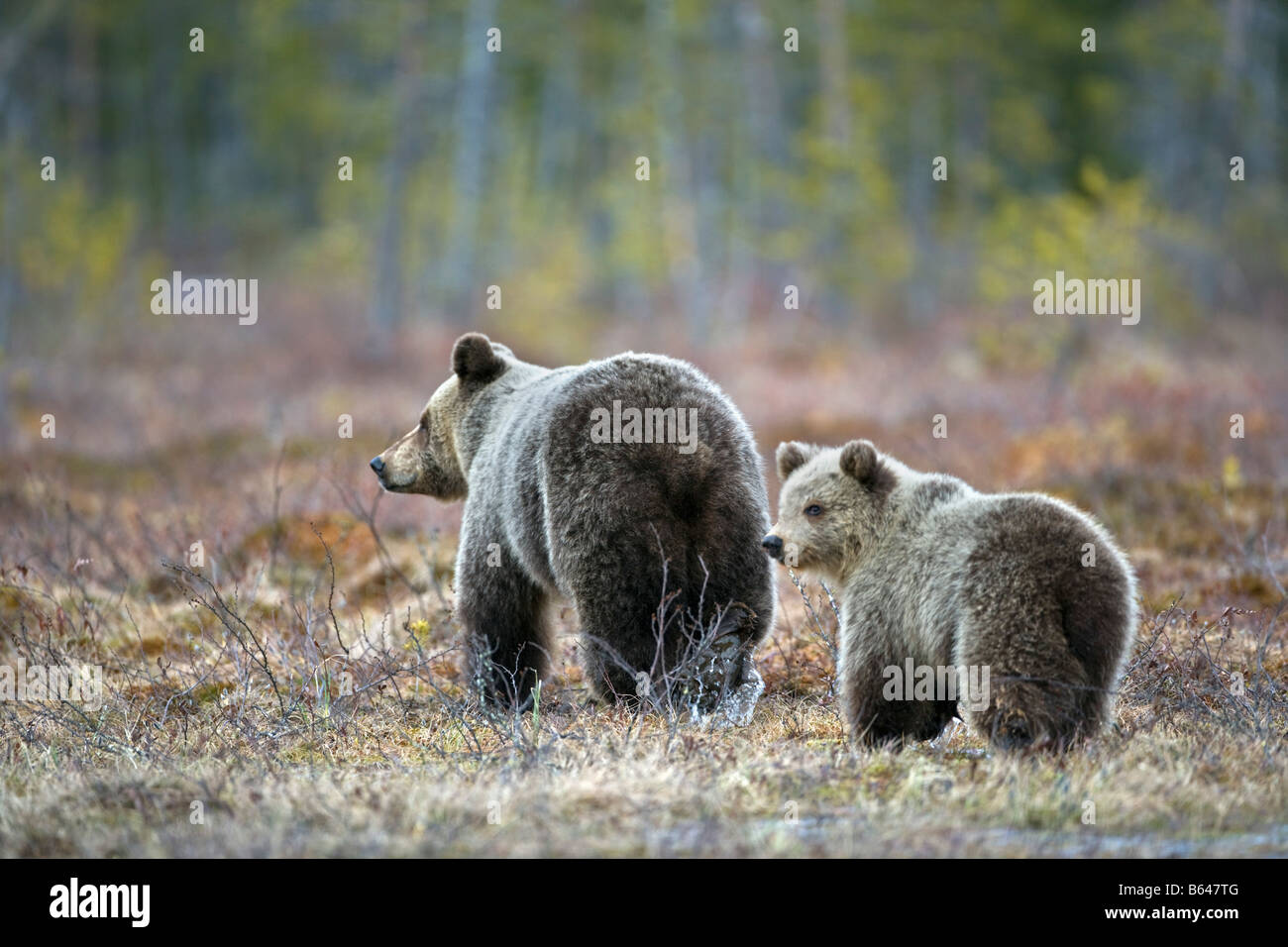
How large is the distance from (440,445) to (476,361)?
623 millimetres

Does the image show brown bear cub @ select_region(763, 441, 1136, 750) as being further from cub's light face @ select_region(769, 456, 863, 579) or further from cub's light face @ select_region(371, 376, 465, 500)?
cub's light face @ select_region(371, 376, 465, 500)

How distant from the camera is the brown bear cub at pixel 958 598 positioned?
5.52m

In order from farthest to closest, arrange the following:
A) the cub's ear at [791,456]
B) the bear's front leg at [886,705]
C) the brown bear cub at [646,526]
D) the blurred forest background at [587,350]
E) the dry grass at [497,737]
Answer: the cub's ear at [791,456], the brown bear cub at [646,526], the bear's front leg at [886,705], the blurred forest background at [587,350], the dry grass at [497,737]

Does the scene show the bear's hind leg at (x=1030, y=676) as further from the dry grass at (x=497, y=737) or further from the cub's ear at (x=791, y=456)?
the cub's ear at (x=791, y=456)

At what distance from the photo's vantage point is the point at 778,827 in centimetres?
512

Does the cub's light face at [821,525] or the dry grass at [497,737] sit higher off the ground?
the cub's light face at [821,525]

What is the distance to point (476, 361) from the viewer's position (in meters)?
8.20

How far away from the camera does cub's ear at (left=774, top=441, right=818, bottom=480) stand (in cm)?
677

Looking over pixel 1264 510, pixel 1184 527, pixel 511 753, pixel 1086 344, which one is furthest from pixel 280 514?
pixel 1086 344

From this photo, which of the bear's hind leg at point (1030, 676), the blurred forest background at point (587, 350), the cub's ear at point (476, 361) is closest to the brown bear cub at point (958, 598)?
the bear's hind leg at point (1030, 676)

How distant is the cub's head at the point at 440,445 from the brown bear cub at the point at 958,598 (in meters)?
2.45

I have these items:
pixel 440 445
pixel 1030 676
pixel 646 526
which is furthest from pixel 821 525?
pixel 440 445

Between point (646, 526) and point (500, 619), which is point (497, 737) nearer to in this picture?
point (500, 619)
